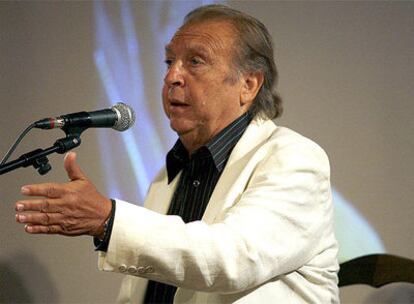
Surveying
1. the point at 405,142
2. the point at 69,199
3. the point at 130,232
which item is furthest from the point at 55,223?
the point at 405,142

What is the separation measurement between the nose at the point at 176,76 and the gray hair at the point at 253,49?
6.5 inches

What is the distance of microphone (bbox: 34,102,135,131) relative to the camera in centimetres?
144

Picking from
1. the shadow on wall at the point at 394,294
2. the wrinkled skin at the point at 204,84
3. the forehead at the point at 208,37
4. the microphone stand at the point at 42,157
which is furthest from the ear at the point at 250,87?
the shadow on wall at the point at 394,294

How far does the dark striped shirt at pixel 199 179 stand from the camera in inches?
74.9

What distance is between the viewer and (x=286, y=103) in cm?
290

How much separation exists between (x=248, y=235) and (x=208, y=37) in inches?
31.0

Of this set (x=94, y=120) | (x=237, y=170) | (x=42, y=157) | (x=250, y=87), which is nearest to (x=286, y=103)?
(x=250, y=87)

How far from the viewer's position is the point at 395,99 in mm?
2912

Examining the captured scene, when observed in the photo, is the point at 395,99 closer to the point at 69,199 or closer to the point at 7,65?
the point at 7,65

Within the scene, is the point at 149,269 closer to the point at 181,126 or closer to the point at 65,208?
the point at 65,208

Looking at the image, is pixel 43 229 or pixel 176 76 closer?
pixel 43 229

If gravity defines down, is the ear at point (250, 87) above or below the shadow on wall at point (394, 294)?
above

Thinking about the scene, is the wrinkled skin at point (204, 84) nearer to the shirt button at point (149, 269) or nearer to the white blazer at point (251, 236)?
the white blazer at point (251, 236)

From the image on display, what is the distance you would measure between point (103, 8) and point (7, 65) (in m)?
0.49
